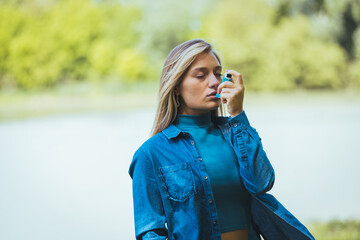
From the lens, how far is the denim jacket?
3.35ft

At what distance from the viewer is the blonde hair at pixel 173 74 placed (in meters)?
1.11

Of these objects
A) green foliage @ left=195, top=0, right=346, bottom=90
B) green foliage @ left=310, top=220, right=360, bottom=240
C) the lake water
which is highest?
green foliage @ left=195, top=0, right=346, bottom=90

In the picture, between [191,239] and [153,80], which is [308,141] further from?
[191,239]

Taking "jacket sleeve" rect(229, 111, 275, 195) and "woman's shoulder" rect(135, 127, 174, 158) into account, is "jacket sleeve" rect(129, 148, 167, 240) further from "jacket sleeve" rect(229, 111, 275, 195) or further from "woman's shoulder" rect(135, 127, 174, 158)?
"jacket sleeve" rect(229, 111, 275, 195)

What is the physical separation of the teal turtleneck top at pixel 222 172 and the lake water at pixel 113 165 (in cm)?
347

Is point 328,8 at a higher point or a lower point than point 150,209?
higher

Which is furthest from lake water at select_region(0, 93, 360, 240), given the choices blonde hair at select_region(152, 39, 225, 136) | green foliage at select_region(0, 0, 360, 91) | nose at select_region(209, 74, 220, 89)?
nose at select_region(209, 74, 220, 89)

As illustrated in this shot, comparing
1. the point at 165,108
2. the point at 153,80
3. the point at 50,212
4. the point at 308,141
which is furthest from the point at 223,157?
the point at 308,141

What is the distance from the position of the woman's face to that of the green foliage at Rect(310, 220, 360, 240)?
2.66 meters

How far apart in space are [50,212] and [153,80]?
2.31 metres

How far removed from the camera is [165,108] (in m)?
1.18

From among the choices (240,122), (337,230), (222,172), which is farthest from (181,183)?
(337,230)

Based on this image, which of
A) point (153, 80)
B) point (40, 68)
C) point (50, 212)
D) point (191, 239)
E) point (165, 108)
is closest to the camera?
point (191, 239)

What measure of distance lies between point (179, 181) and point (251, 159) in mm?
197
